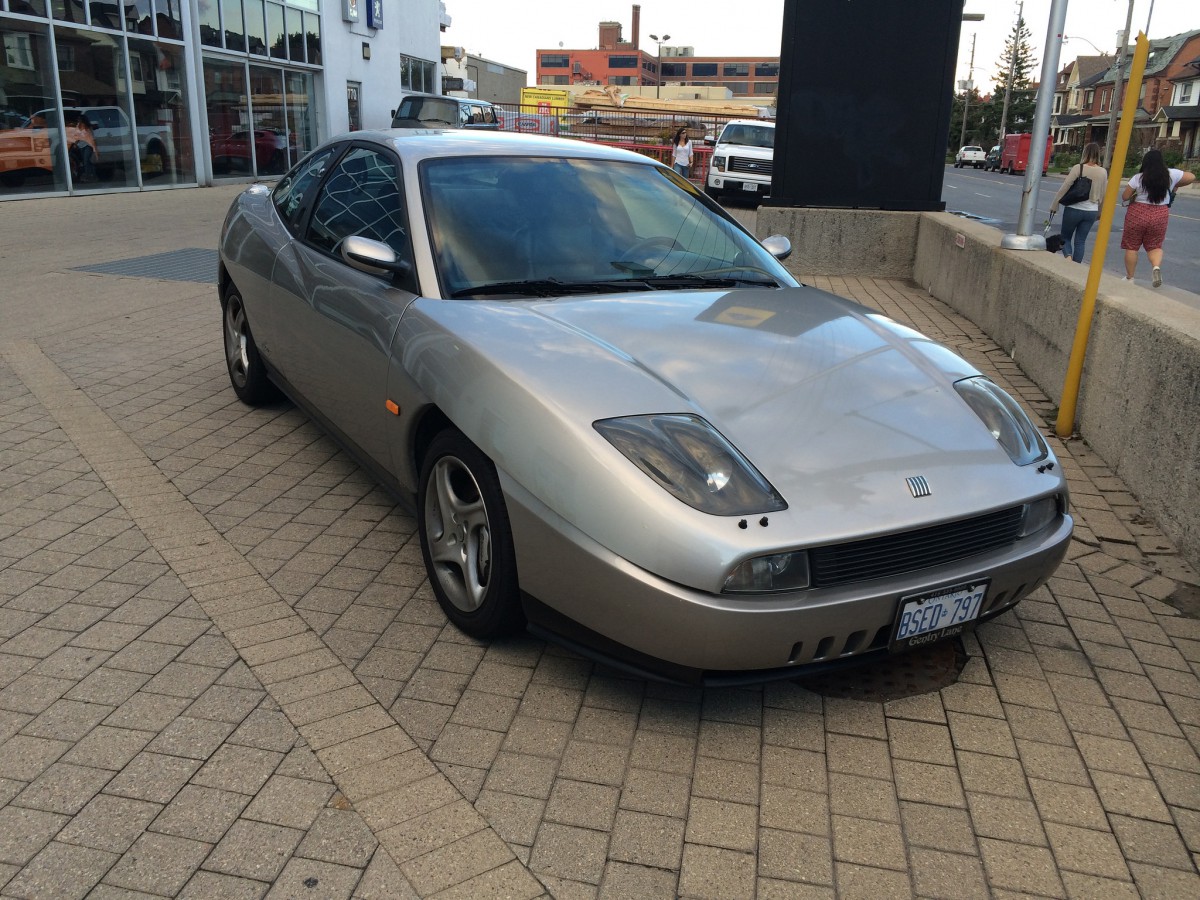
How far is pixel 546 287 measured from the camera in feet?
12.0

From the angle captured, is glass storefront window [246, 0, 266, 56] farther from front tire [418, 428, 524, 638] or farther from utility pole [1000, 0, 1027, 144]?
utility pole [1000, 0, 1027, 144]

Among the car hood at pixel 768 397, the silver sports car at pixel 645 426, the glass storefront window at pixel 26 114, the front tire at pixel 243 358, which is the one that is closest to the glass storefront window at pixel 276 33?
the glass storefront window at pixel 26 114

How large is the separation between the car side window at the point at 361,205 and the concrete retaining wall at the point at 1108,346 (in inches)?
128

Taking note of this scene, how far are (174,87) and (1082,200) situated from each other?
17.1 meters

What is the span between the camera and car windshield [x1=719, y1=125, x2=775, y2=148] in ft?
68.2

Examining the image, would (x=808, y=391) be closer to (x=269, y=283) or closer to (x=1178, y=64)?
(x=269, y=283)

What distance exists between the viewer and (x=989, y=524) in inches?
115

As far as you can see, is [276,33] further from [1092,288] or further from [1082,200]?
[1092,288]

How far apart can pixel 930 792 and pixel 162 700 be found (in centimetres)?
215

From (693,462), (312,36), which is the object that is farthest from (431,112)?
(693,462)

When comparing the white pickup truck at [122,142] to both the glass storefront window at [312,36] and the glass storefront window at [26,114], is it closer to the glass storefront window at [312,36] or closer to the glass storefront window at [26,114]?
the glass storefront window at [26,114]

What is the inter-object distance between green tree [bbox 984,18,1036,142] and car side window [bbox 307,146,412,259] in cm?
9852

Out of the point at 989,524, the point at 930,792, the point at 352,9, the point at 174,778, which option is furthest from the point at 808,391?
the point at 352,9

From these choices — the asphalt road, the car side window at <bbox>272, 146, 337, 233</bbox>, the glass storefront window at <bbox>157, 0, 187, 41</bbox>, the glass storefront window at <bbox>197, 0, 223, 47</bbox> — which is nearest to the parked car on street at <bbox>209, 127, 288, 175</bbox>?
the glass storefront window at <bbox>197, 0, 223, 47</bbox>
